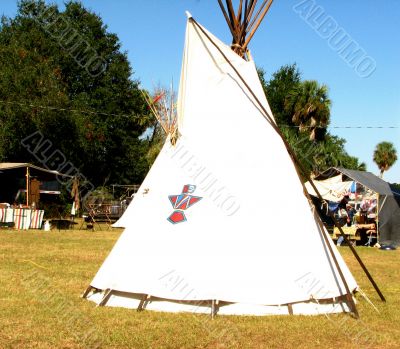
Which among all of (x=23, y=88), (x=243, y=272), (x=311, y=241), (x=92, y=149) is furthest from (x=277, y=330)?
(x=92, y=149)

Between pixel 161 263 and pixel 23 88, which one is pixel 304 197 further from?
pixel 23 88

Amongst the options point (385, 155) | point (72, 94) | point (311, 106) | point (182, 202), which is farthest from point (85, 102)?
point (385, 155)

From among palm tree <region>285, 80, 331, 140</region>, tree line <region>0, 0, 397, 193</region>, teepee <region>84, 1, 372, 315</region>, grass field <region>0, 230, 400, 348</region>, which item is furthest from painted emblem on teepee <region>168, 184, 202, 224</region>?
palm tree <region>285, 80, 331, 140</region>

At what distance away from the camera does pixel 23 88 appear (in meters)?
35.5

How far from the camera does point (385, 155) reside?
209 ft

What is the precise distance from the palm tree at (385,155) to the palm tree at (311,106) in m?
25.3

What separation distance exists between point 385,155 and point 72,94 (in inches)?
1444

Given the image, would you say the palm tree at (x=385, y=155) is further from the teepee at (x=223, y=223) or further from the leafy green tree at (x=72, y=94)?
the teepee at (x=223, y=223)

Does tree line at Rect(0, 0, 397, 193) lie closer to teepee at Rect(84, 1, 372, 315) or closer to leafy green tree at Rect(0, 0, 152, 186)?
leafy green tree at Rect(0, 0, 152, 186)

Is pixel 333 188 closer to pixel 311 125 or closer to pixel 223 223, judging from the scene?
pixel 311 125

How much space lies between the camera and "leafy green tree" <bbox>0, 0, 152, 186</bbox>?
117 feet

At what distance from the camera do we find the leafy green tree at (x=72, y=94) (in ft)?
117

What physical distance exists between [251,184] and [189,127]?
1.37 metres

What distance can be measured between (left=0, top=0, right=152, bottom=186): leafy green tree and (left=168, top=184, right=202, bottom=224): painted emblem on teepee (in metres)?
28.6
